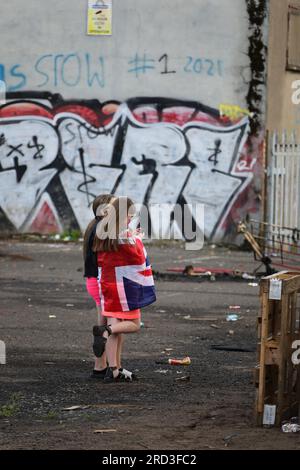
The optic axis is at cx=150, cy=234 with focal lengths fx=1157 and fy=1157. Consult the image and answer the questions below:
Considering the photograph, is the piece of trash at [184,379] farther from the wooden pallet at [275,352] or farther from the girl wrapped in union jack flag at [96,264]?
the wooden pallet at [275,352]

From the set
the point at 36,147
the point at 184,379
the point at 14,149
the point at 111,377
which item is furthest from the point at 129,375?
the point at 14,149

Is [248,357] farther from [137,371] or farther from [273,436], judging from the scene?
[273,436]

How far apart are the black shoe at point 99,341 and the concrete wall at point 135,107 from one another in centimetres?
1355

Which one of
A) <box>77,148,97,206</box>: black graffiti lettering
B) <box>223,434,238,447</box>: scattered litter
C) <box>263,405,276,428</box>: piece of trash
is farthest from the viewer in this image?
<box>77,148,97,206</box>: black graffiti lettering

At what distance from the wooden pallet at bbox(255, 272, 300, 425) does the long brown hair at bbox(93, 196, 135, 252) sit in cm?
206

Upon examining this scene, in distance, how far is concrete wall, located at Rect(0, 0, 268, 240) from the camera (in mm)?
22453

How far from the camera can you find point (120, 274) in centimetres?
940

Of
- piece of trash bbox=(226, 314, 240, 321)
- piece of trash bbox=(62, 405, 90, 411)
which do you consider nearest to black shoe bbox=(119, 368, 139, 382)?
piece of trash bbox=(62, 405, 90, 411)

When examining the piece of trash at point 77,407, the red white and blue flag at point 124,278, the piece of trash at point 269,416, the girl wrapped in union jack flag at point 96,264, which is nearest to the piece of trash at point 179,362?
the girl wrapped in union jack flag at point 96,264

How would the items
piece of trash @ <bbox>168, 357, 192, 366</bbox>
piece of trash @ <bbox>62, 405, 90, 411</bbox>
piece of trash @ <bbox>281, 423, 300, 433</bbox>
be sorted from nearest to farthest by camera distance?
piece of trash @ <bbox>281, 423, 300, 433</bbox> < piece of trash @ <bbox>62, 405, 90, 411</bbox> < piece of trash @ <bbox>168, 357, 192, 366</bbox>

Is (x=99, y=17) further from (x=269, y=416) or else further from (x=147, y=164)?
(x=269, y=416)

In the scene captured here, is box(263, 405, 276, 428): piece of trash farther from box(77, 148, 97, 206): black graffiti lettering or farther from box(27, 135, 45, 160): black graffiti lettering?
box(27, 135, 45, 160): black graffiti lettering

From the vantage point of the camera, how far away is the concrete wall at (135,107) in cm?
2245

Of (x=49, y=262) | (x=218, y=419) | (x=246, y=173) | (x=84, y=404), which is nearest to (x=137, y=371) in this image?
(x=84, y=404)
